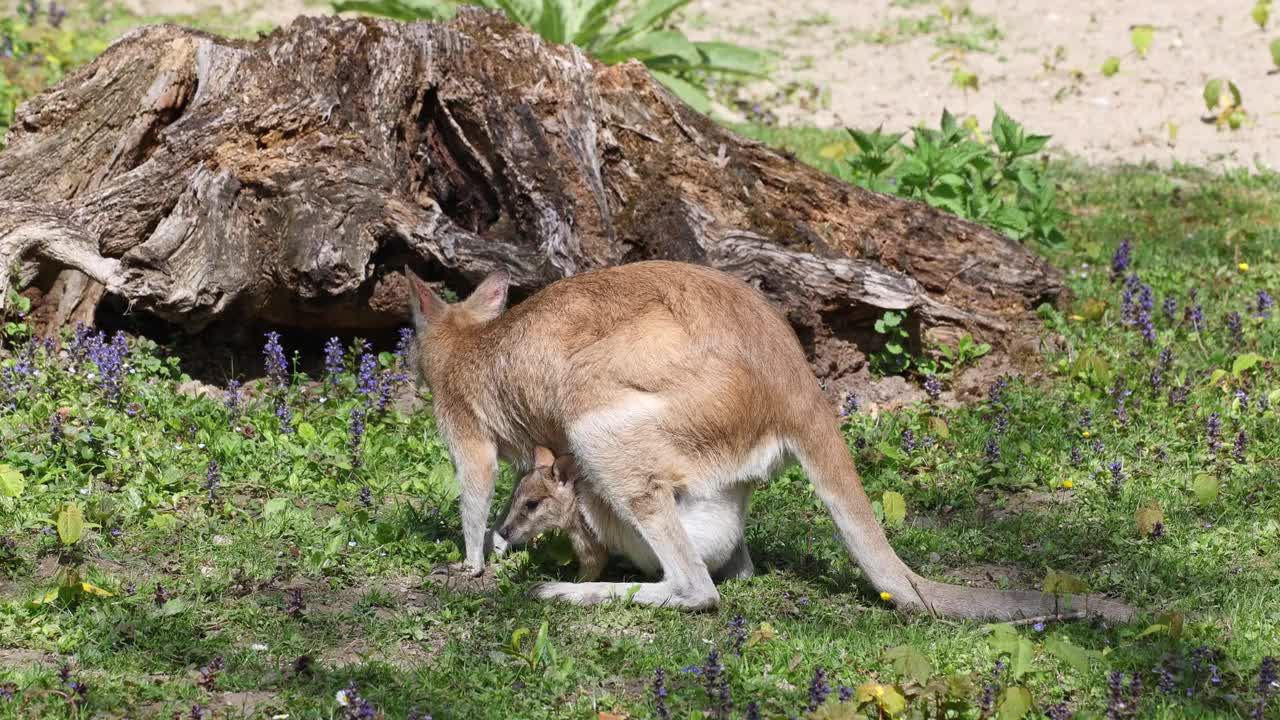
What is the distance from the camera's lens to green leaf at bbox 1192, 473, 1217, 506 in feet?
18.6

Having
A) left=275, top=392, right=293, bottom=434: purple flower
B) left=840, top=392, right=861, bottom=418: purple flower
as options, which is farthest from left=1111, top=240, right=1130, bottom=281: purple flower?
left=275, top=392, right=293, bottom=434: purple flower

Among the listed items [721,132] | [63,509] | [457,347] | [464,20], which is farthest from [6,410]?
[721,132]

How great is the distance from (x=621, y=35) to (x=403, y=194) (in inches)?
140

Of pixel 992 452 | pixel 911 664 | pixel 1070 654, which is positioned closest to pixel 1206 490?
pixel 992 452

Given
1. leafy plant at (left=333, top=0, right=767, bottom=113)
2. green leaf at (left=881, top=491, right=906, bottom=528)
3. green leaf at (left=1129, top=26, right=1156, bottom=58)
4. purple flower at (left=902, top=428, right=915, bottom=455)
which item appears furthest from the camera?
green leaf at (left=1129, top=26, right=1156, bottom=58)

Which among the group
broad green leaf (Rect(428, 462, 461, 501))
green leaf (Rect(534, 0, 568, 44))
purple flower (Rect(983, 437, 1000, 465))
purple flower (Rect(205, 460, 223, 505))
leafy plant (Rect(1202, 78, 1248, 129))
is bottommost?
broad green leaf (Rect(428, 462, 461, 501))

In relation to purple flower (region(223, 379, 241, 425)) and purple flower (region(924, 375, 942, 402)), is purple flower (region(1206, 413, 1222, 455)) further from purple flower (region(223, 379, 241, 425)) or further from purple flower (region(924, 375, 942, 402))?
purple flower (region(223, 379, 241, 425))

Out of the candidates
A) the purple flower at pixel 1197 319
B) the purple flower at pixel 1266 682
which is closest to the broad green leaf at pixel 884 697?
the purple flower at pixel 1266 682

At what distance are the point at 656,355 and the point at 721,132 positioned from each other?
2948mm

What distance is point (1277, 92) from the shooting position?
10.7 m

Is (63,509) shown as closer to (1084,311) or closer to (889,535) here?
(889,535)

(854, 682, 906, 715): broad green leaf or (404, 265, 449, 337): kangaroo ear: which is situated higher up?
(404, 265, 449, 337): kangaroo ear

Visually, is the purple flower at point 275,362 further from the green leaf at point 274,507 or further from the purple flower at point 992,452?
the purple flower at point 992,452

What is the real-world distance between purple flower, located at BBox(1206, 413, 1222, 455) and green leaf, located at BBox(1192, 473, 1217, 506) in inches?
16.2
